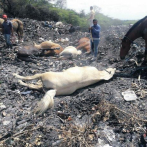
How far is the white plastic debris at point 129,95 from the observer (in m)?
3.83

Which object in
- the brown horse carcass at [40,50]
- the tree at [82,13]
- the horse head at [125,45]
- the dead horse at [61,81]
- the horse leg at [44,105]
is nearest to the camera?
the horse leg at [44,105]

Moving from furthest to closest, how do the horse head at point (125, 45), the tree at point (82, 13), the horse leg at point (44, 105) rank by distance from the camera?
the tree at point (82, 13)
the horse head at point (125, 45)
the horse leg at point (44, 105)

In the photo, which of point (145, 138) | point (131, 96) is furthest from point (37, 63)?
point (145, 138)

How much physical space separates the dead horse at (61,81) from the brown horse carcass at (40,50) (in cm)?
245

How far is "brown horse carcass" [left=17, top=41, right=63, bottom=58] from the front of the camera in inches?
263

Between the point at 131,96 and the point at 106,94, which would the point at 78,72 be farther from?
the point at 131,96

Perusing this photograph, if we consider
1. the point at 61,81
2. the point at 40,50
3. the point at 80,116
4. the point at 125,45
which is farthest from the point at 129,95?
the point at 40,50

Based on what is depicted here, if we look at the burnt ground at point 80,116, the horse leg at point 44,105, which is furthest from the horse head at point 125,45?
the horse leg at point 44,105

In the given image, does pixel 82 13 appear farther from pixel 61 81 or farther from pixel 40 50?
pixel 61 81

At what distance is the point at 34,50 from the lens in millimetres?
7027

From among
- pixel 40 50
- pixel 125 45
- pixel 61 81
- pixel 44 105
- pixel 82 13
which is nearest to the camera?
pixel 44 105

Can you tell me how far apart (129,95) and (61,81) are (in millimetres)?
1560

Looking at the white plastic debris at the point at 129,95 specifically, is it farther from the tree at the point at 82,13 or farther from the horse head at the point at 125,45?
the tree at the point at 82,13

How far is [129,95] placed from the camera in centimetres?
395
